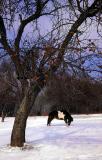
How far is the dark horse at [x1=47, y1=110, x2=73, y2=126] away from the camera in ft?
108

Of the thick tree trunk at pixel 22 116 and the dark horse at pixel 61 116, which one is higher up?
the dark horse at pixel 61 116

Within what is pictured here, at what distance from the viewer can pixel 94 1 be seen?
18.7m

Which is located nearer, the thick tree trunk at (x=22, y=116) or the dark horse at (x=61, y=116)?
the thick tree trunk at (x=22, y=116)

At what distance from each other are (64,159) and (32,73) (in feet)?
14.3

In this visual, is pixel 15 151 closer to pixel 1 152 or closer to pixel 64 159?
pixel 1 152

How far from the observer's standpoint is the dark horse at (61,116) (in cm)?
3288

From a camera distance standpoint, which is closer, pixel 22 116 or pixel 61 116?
pixel 22 116

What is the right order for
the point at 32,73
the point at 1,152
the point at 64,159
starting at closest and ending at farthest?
the point at 64,159 < the point at 1,152 < the point at 32,73

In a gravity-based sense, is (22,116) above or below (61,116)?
below

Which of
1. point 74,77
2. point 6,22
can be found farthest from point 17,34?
point 74,77

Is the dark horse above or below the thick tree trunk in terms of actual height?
above

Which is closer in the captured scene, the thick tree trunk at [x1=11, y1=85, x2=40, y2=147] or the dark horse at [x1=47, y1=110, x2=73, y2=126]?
the thick tree trunk at [x1=11, y1=85, x2=40, y2=147]

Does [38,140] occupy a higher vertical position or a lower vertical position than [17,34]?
lower

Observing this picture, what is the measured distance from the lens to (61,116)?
119 feet
